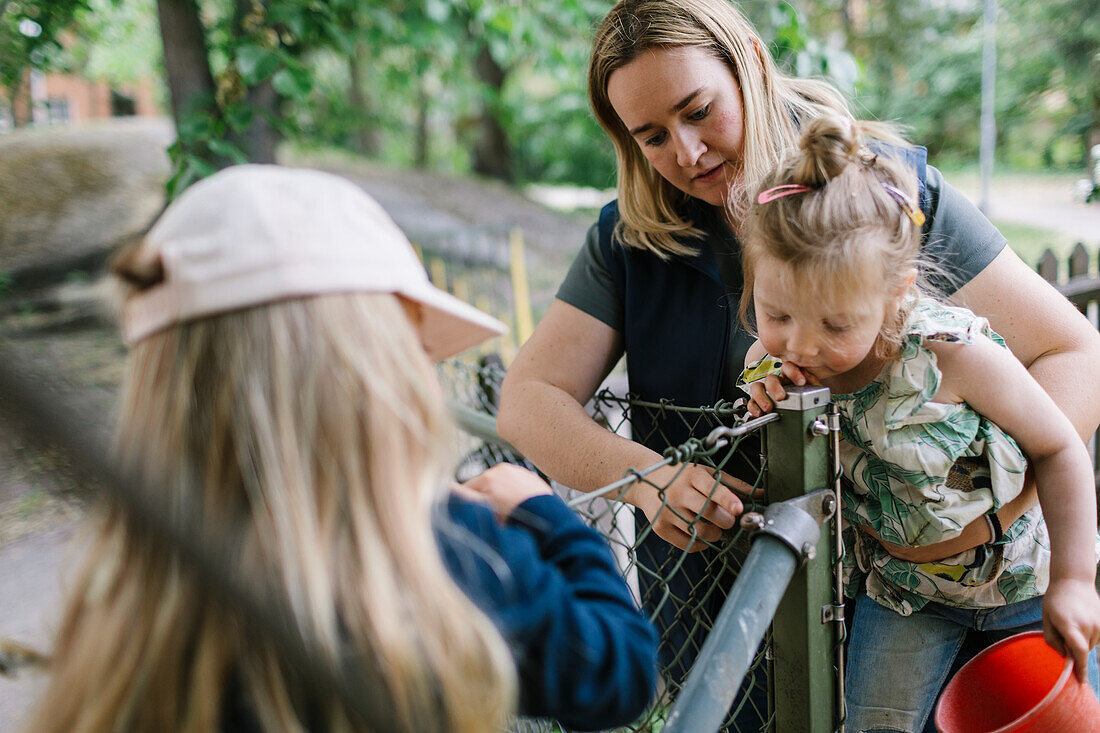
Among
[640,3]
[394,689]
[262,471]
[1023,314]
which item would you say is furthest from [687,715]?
[640,3]

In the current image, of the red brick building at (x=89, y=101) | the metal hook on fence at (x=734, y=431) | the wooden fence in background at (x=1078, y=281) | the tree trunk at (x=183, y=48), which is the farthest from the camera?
the red brick building at (x=89, y=101)

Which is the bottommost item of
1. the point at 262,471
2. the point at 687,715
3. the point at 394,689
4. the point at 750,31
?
the point at 687,715

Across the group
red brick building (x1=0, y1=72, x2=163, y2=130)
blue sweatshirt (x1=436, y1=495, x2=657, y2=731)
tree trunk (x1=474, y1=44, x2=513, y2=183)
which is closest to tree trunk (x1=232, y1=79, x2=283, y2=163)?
blue sweatshirt (x1=436, y1=495, x2=657, y2=731)

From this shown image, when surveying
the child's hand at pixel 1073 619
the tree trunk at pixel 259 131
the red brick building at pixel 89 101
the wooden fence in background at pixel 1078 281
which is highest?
the red brick building at pixel 89 101

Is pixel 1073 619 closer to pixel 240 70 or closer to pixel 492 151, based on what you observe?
pixel 240 70

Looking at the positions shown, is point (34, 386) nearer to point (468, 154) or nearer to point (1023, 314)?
point (1023, 314)

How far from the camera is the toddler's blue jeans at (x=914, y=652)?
62.4 inches

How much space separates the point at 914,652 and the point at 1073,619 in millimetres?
333

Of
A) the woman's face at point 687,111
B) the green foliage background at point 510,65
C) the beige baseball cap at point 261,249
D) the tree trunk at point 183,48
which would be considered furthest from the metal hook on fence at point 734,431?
the tree trunk at point 183,48

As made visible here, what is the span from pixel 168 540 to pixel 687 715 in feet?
2.57

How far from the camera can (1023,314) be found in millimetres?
1602

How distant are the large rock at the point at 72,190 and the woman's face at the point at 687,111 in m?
9.55

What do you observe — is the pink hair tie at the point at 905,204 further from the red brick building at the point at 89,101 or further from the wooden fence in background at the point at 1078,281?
the red brick building at the point at 89,101

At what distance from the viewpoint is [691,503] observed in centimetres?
144
